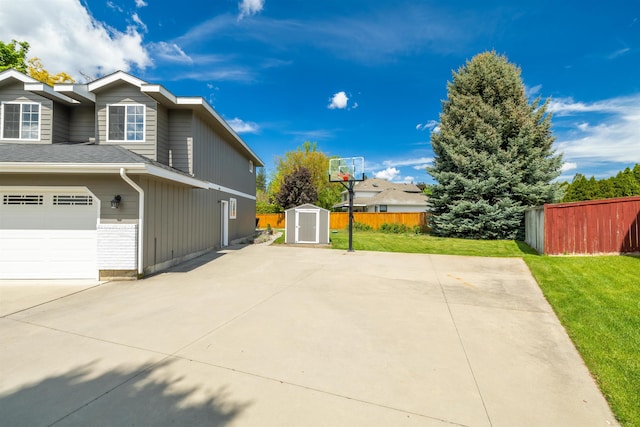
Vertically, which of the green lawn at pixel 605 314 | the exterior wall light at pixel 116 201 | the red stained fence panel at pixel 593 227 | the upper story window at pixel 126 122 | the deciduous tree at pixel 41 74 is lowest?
the green lawn at pixel 605 314

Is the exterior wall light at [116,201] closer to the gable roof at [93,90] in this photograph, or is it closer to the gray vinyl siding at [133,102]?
the gray vinyl siding at [133,102]

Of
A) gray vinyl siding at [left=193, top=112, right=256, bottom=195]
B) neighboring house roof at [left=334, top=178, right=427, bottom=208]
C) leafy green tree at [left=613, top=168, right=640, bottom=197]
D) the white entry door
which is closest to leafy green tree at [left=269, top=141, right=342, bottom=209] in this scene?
neighboring house roof at [left=334, top=178, right=427, bottom=208]

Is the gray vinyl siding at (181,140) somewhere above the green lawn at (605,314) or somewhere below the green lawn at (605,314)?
above

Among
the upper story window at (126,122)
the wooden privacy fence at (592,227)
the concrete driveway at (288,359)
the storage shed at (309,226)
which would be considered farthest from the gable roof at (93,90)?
the wooden privacy fence at (592,227)

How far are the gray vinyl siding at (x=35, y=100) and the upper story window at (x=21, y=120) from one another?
0.42 feet

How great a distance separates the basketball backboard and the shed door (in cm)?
201

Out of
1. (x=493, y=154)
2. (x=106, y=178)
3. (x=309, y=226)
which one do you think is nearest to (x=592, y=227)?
(x=493, y=154)

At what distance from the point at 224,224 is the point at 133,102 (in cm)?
630

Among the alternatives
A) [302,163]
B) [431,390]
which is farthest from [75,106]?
[302,163]

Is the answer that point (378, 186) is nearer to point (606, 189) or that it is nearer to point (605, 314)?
point (606, 189)

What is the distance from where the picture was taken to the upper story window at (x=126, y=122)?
925 centimetres

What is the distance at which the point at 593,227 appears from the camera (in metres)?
9.16

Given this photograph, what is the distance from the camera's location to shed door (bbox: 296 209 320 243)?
14.5 meters

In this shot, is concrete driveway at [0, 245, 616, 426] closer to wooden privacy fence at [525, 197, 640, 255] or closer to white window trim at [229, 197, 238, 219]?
wooden privacy fence at [525, 197, 640, 255]
